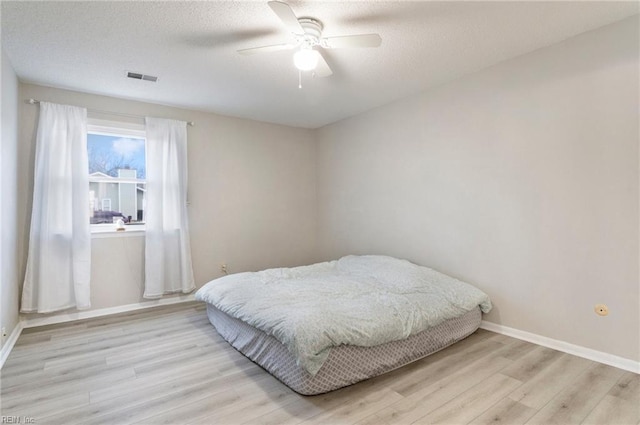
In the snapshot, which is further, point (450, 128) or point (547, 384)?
point (450, 128)

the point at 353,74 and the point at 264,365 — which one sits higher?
the point at 353,74

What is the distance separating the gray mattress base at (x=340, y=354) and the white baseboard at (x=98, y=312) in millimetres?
1511

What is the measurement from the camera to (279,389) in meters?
2.14

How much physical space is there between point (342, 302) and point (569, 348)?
6.22 feet

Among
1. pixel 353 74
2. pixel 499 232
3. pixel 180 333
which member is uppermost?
pixel 353 74

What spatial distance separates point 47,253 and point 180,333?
165 cm

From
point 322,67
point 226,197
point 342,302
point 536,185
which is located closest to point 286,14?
point 322,67

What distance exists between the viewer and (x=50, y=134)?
338 centimetres

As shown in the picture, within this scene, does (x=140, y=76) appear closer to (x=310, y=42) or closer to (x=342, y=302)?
(x=310, y=42)

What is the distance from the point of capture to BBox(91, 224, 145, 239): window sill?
3738 millimetres

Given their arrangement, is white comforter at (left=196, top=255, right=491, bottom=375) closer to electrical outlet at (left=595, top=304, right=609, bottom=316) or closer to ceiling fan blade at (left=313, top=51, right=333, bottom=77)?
electrical outlet at (left=595, top=304, right=609, bottom=316)

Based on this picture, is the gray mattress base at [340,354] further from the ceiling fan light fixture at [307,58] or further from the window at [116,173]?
the window at [116,173]

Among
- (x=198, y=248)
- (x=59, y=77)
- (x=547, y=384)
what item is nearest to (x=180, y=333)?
(x=198, y=248)

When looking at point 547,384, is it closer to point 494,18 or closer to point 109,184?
point 494,18
